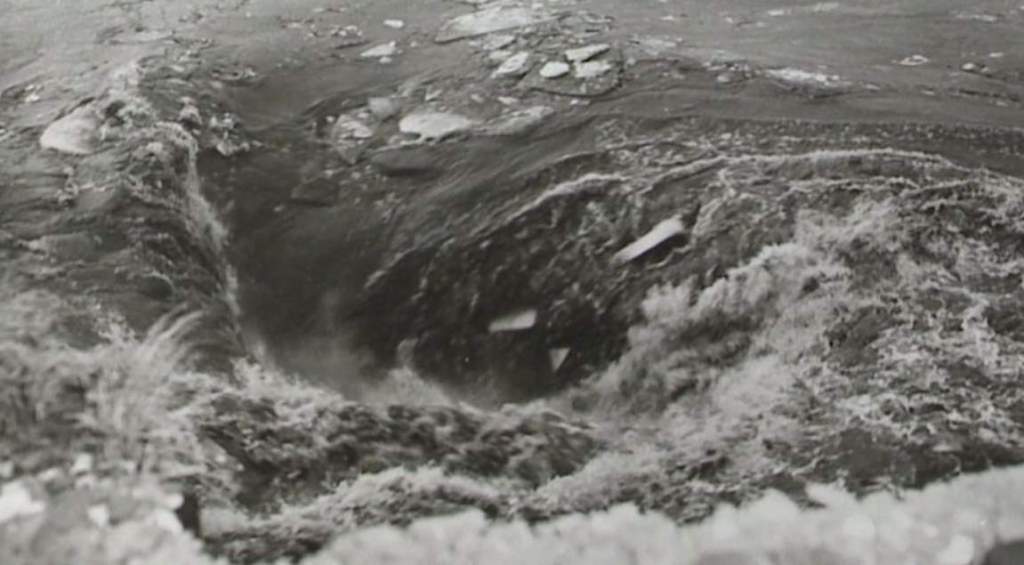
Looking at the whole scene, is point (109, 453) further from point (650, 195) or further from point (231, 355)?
point (650, 195)

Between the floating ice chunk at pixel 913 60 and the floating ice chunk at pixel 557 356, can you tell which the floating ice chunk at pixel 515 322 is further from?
the floating ice chunk at pixel 913 60

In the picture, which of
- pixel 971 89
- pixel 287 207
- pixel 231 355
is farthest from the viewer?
pixel 971 89

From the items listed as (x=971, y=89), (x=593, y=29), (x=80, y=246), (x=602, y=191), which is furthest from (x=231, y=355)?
(x=971, y=89)

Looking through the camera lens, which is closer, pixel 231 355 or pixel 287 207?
pixel 231 355

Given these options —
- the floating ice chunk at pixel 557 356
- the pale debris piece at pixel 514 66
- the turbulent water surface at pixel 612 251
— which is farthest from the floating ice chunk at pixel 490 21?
the floating ice chunk at pixel 557 356

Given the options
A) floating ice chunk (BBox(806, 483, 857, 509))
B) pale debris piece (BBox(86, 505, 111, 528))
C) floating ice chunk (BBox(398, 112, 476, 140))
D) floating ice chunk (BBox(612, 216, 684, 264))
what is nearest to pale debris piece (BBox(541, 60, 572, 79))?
floating ice chunk (BBox(398, 112, 476, 140))

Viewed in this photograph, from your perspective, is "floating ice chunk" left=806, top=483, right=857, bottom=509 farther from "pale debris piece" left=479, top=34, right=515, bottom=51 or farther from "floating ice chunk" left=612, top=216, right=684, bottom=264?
"pale debris piece" left=479, top=34, right=515, bottom=51

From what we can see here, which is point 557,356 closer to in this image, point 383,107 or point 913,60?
point 383,107
